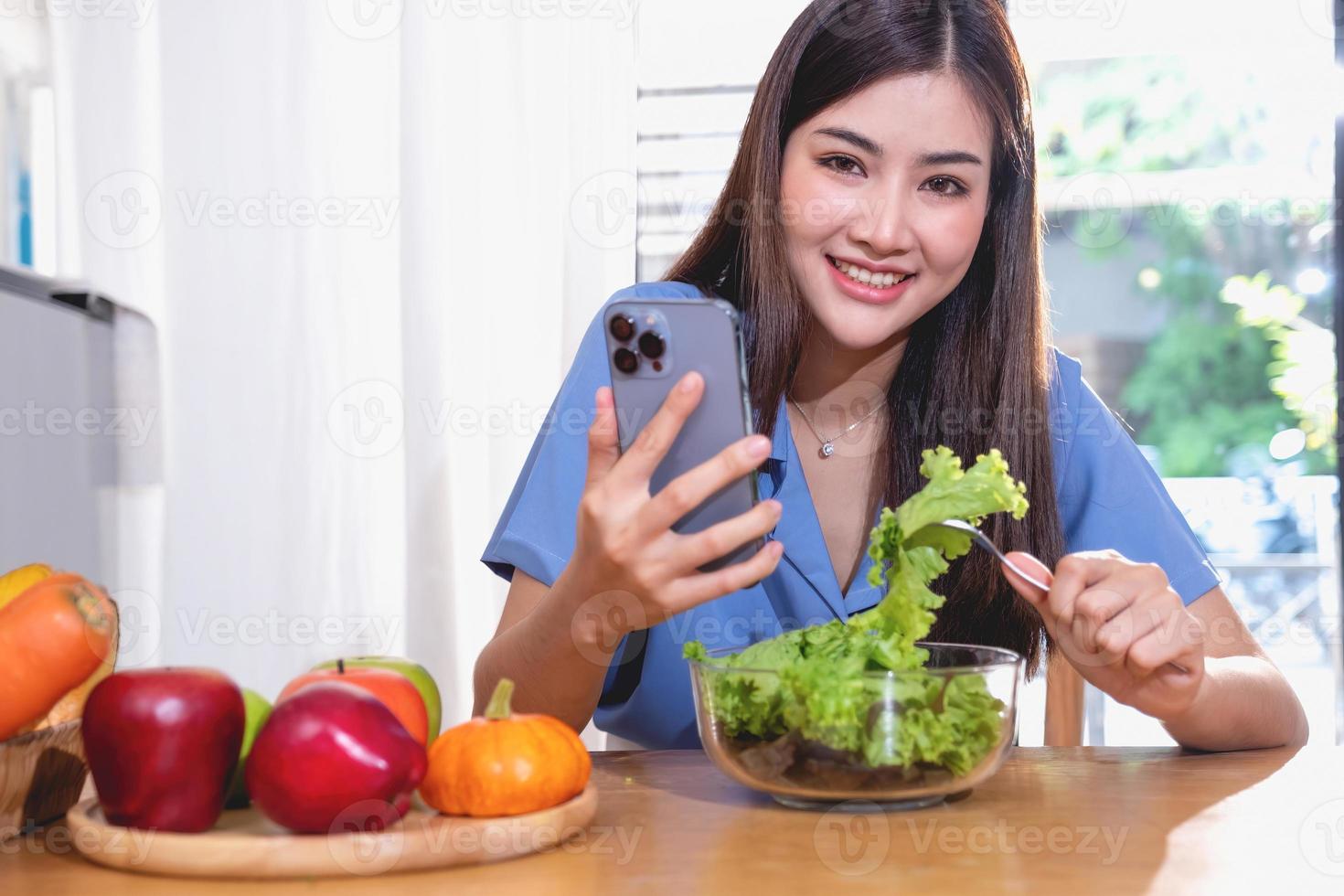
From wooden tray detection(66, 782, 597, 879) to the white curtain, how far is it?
1251 millimetres

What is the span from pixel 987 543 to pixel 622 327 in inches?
11.3

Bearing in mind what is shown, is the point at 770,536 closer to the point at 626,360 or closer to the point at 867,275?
the point at 867,275

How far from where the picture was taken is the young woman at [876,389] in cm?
118

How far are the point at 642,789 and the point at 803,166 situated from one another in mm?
636

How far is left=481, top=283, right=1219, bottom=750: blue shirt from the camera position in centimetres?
121

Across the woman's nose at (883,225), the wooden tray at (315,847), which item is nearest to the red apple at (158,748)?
the wooden tray at (315,847)

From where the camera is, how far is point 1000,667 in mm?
765

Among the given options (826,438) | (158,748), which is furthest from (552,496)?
(158,748)

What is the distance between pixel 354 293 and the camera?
1938mm

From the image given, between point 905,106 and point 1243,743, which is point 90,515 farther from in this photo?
point 1243,743

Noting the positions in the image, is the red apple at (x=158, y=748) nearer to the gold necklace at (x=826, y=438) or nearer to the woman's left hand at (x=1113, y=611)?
the woman's left hand at (x=1113, y=611)

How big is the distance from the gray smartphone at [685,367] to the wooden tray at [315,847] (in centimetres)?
26

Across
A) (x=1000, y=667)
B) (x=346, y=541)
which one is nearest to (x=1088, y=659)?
(x=1000, y=667)

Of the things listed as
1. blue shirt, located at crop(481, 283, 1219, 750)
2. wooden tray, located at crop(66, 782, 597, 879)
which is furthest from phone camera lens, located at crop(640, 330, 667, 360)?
blue shirt, located at crop(481, 283, 1219, 750)
